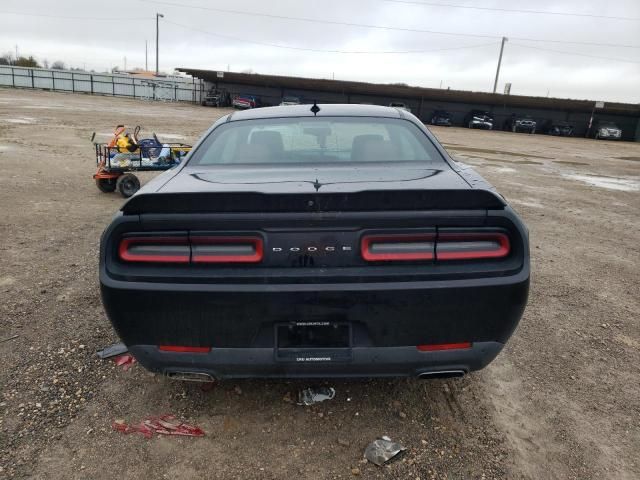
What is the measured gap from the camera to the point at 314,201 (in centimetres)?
209

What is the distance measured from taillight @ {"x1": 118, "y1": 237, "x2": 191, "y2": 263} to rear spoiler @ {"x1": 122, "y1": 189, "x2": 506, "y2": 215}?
139mm

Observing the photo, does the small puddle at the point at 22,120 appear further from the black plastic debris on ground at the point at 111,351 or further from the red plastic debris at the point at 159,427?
the red plastic debris at the point at 159,427

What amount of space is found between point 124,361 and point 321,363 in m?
1.56

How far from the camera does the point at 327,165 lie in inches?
114

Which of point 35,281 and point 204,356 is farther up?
point 204,356

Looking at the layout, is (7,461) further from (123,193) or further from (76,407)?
(123,193)

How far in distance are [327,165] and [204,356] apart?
1.34 meters

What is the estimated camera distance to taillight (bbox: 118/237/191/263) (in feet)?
7.04

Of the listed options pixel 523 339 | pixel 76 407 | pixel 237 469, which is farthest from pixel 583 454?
pixel 76 407

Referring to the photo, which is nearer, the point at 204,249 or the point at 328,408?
the point at 204,249

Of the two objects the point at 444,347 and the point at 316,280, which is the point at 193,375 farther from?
the point at 444,347

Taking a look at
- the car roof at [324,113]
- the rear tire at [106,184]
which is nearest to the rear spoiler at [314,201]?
the car roof at [324,113]

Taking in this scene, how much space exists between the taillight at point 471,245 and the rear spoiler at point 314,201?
0.14 m

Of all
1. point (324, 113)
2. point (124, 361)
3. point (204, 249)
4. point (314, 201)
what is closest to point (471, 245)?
point (314, 201)
